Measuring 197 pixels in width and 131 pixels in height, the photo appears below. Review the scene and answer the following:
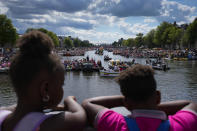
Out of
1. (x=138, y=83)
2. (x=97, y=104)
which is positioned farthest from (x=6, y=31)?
(x=138, y=83)

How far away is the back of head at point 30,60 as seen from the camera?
1382 mm

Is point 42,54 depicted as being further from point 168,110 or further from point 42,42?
point 168,110

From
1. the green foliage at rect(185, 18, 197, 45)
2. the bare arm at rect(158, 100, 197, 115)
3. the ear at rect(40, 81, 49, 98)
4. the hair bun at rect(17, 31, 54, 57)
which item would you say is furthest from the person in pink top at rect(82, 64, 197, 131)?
the green foliage at rect(185, 18, 197, 45)

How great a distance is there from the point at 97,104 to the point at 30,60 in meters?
A: 0.61

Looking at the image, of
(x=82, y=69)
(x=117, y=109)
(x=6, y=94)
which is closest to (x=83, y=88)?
(x=6, y=94)

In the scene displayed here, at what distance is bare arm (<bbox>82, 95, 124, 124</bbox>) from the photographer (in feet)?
5.15

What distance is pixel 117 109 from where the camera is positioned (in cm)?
205

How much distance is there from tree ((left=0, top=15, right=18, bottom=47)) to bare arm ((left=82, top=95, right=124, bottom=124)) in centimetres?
6333

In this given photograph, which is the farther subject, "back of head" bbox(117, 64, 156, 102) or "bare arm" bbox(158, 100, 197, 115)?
"bare arm" bbox(158, 100, 197, 115)

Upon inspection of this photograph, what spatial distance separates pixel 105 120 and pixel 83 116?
16 centimetres

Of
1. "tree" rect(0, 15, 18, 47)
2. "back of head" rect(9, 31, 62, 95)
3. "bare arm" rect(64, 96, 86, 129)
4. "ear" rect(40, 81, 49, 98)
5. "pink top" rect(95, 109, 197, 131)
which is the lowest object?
"pink top" rect(95, 109, 197, 131)

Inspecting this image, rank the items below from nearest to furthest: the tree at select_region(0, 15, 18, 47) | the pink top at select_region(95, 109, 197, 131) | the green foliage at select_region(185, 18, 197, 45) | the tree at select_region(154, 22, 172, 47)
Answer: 1. the pink top at select_region(95, 109, 197, 131)
2. the tree at select_region(0, 15, 18, 47)
3. the green foliage at select_region(185, 18, 197, 45)
4. the tree at select_region(154, 22, 172, 47)

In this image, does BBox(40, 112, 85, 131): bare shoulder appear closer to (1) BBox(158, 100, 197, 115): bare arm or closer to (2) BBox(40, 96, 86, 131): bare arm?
(2) BBox(40, 96, 86, 131): bare arm

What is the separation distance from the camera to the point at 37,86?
1.39 meters
